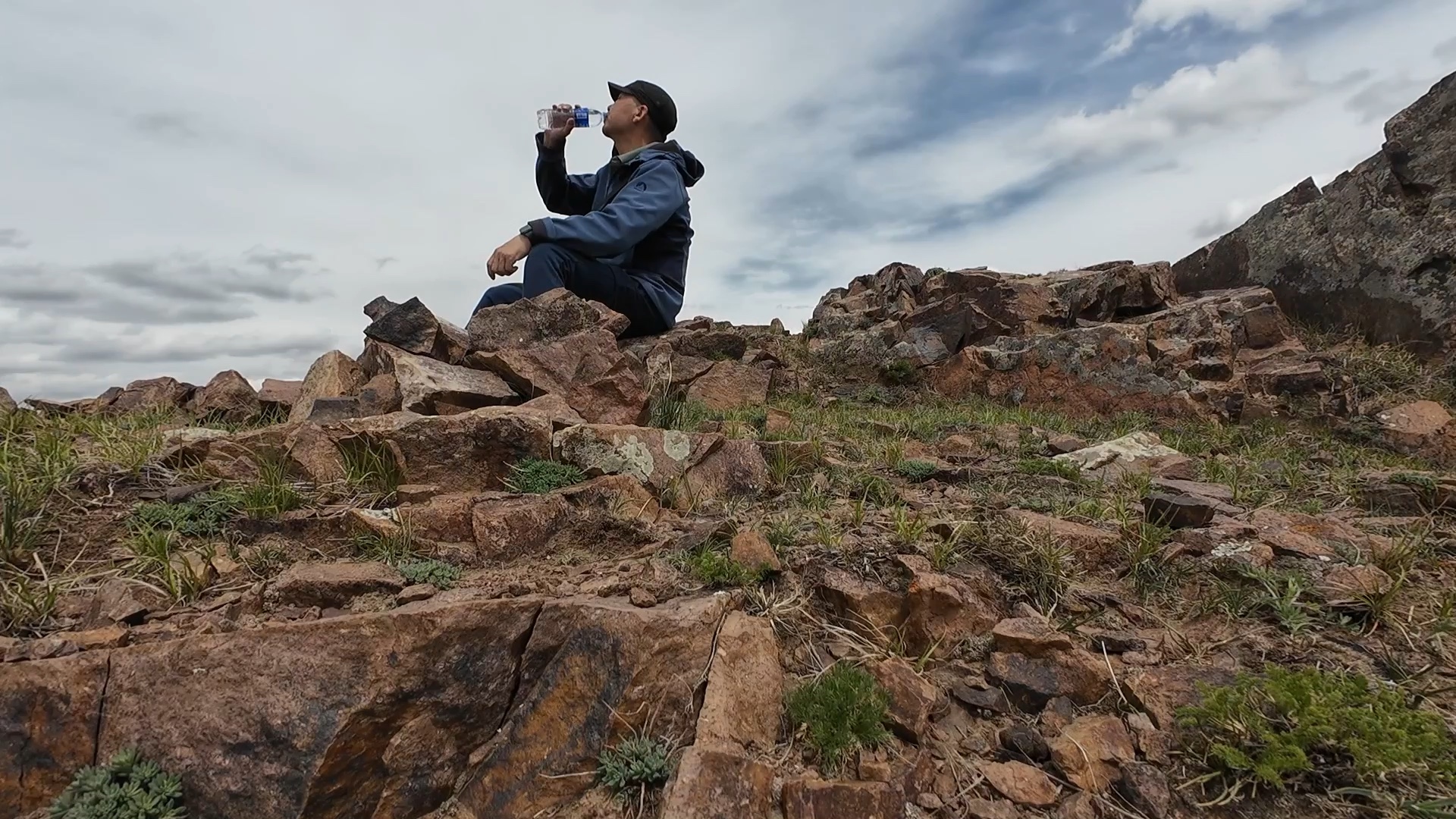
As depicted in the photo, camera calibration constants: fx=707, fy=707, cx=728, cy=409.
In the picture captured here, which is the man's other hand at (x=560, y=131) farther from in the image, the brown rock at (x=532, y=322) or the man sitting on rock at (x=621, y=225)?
the brown rock at (x=532, y=322)

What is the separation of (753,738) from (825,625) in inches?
26.3

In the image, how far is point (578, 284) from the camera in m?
5.98

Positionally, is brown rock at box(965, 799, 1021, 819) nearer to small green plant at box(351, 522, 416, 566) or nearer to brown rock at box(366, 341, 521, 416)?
small green plant at box(351, 522, 416, 566)

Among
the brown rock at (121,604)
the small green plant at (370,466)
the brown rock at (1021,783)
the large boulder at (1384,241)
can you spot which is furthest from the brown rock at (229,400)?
the large boulder at (1384,241)

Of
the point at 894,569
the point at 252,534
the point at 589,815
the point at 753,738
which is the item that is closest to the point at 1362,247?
the point at 894,569

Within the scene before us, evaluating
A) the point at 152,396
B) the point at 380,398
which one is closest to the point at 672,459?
the point at 380,398

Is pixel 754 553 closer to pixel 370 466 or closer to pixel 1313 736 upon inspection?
pixel 1313 736

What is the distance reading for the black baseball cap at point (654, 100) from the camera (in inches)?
235

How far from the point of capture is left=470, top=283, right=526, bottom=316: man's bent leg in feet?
19.4

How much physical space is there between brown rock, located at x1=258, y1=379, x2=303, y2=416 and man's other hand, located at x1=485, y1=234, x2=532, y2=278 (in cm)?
190

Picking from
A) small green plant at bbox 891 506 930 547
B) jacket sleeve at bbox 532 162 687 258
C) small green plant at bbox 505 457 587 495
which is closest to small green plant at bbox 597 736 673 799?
small green plant at bbox 891 506 930 547

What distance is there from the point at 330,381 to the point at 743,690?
416 centimetres

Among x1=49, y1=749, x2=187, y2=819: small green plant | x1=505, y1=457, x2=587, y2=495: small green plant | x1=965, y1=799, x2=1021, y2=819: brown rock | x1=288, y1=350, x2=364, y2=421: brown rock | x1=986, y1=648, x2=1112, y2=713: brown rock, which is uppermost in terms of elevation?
x1=288, y1=350, x2=364, y2=421: brown rock

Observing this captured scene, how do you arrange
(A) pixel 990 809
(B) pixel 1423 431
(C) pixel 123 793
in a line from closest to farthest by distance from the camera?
(C) pixel 123 793 < (A) pixel 990 809 < (B) pixel 1423 431
